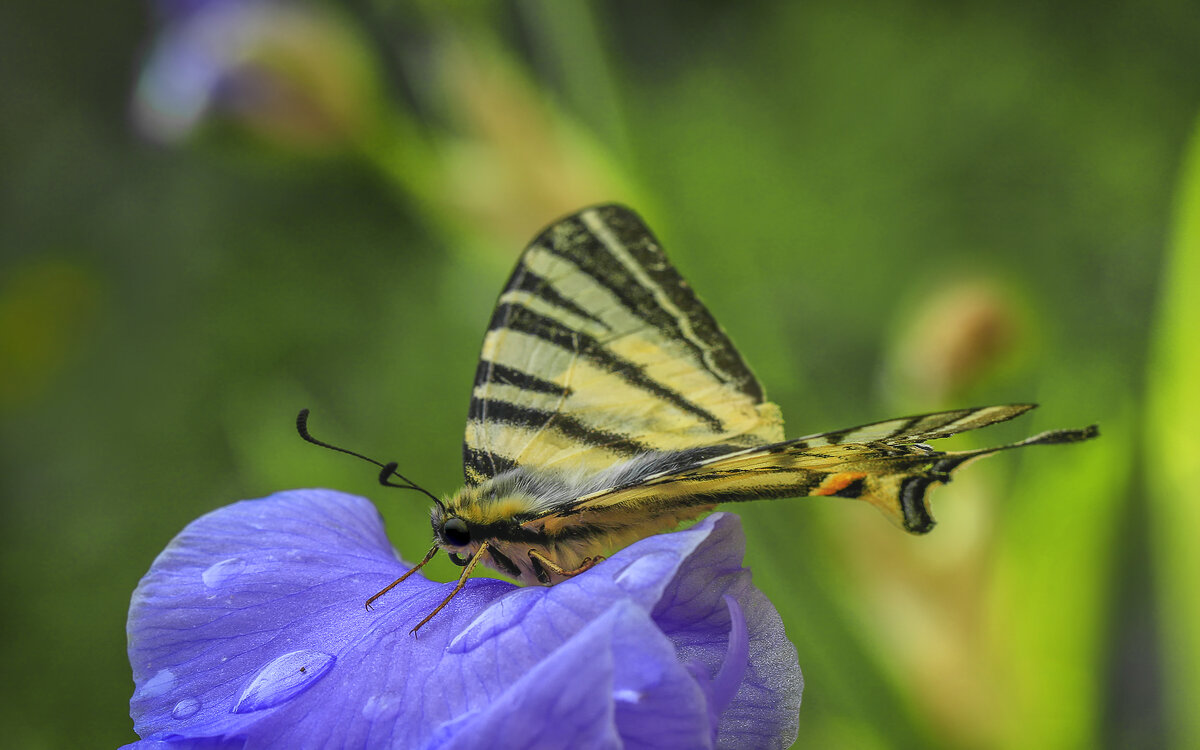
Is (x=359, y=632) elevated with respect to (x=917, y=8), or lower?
lower

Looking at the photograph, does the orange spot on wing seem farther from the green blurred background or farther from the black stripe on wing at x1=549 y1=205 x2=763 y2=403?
the green blurred background

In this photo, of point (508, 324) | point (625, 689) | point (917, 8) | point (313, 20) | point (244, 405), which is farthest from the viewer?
point (917, 8)

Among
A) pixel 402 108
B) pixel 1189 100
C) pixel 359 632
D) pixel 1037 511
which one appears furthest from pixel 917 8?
pixel 359 632

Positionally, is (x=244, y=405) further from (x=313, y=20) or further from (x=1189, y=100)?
(x=1189, y=100)

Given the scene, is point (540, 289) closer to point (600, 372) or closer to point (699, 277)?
point (600, 372)

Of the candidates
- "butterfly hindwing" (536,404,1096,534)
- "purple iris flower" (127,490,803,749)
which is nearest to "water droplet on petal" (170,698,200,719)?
"purple iris flower" (127,490,803,749)

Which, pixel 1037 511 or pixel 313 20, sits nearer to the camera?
pixel 1037 511

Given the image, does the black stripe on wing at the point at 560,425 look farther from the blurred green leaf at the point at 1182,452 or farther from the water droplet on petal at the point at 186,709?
the blurred green leaf at the point at 1182,452

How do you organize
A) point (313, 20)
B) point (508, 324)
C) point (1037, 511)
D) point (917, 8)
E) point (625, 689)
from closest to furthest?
point (625, 689)
point (508, 324)
point (1037, 511)
point (313, 20)
point (917, 8)
